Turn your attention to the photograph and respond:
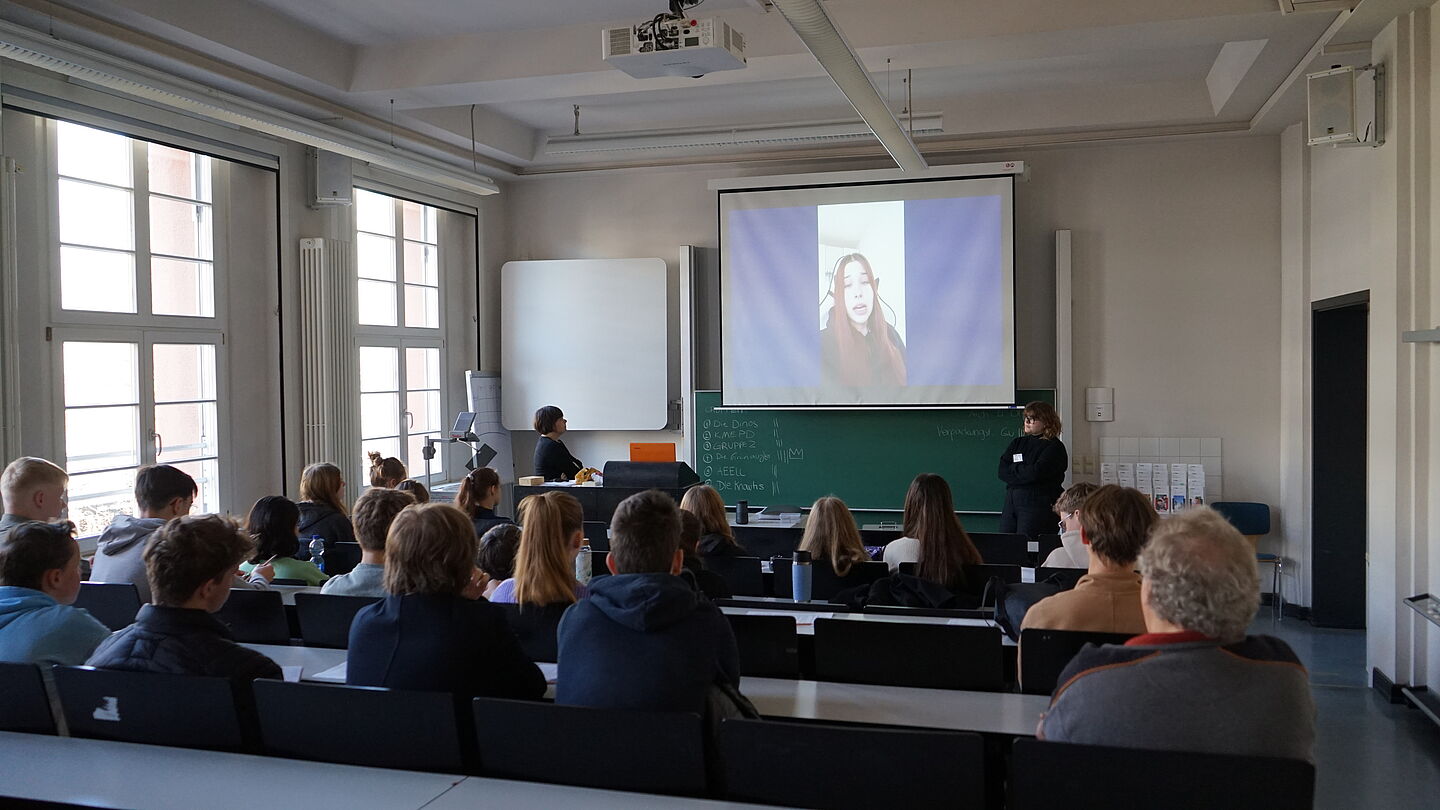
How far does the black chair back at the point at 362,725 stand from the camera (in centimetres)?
231

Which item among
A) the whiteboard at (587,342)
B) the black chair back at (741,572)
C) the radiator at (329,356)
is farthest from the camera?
the whiteboard at (587,342)

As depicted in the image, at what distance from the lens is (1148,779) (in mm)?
1838

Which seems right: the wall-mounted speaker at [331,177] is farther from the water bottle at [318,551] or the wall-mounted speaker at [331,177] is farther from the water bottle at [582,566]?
the water bottle at [582,566]

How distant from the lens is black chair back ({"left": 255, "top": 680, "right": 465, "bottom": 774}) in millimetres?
2309

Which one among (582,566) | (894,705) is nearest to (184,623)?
(582,566)

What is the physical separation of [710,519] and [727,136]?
3923mm

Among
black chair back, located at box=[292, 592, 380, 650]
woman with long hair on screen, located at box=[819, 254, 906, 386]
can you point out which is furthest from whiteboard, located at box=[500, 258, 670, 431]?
black chair back, located at box=[292, 592, 380, 650]

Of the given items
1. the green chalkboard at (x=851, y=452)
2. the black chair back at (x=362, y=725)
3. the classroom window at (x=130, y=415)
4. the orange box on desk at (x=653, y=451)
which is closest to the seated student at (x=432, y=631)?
the black chair back at (x=362, y=725)

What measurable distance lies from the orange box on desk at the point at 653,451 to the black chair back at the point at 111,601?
4.85 meters

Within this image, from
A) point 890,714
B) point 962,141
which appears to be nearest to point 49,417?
point 890,714

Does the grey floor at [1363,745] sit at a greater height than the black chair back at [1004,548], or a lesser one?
lesser

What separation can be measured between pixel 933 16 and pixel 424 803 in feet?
16.1

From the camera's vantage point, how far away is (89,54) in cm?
485

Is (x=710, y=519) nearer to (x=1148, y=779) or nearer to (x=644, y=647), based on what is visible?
(x=644, y=647)
